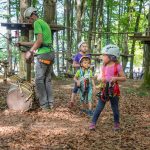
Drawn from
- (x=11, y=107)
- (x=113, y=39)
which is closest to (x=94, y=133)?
(x=11, y=107)

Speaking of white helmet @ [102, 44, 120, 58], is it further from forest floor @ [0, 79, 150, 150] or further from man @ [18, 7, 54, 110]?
man @ [18, 7, 54, 110]

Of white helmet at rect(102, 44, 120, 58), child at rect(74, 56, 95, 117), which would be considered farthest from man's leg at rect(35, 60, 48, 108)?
white helmet at rect(102, 44, 120, 58)

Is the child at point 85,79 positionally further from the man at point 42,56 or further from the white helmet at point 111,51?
the white helmet at point 111,51

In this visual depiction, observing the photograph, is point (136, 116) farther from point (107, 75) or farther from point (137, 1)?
point (137, 1)

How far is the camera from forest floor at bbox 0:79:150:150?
18.2ft

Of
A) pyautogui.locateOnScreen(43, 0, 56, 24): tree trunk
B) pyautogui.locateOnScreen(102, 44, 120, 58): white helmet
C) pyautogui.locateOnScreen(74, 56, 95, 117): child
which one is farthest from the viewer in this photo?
pyautogui.locateOnScreen(43, 0, 56, 24): tree trunk

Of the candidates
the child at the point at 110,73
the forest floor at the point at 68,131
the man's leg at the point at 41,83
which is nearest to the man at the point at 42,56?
the man's leg at the point at 41,83

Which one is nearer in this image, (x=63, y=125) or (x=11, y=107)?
(x=63, y=125)

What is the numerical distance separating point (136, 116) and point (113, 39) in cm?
3747

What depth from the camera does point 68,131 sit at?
251 inches

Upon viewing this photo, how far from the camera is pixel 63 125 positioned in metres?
6.90

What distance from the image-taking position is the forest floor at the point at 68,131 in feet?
18.2

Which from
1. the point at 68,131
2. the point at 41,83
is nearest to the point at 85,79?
the point at 41,83

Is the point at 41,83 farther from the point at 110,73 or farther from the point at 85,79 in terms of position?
the point at 110,73
